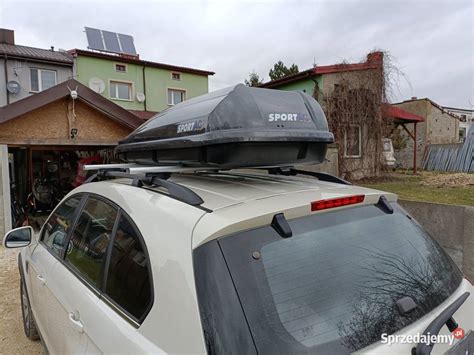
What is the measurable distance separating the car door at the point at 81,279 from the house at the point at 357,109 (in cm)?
954

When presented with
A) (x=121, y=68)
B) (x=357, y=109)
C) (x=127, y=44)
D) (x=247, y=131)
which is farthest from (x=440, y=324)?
(x=127, y=44)

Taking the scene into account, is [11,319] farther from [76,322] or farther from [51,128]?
[51,128]

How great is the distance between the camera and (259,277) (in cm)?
122

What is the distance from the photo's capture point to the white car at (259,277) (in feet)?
3.81

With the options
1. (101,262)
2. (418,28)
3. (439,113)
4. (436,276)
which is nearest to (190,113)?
(101,262)

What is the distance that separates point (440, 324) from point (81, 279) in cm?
184

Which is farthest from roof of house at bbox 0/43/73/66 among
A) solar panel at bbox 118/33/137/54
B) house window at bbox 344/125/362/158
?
house window at bbox 344/125/362/158

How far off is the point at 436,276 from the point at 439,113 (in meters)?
22.7

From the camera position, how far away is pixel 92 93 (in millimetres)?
8242

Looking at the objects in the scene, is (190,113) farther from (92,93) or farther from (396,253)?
(92,93)

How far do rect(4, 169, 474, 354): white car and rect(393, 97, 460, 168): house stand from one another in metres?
17.0

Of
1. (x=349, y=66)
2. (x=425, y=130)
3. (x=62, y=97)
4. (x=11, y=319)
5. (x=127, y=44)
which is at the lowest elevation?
(x=11, y=319)

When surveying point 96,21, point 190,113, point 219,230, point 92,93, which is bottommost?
point 219,230

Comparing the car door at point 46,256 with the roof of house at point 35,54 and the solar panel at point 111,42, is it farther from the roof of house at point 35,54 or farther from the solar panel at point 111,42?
the solar panel at point 111,42
